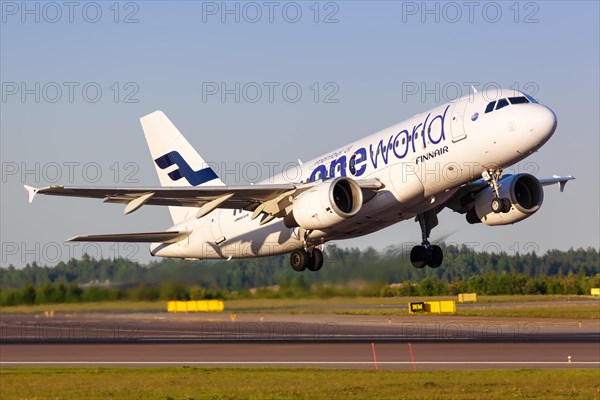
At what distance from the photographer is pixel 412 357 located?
55469 millimetres

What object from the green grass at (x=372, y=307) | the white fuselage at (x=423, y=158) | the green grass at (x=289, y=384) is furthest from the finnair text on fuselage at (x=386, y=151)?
the green grass at (x=289, y=384)

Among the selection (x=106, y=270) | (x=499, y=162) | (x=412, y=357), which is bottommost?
(x=412, y=357)

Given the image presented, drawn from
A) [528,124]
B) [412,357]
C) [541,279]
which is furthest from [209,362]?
[541,279]

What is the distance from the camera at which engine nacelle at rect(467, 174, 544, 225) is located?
39.6 m

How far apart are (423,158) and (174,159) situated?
59.9 feet

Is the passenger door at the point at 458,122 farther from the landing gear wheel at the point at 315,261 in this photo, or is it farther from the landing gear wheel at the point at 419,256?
the landing gear wheel at the point at 315,261

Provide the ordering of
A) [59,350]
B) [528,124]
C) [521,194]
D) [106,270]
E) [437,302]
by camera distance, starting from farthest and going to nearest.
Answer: [437,302] < [59,350] < [106,270] < [521,194] < [528,124]

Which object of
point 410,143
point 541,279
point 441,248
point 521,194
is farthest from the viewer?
point 541,279

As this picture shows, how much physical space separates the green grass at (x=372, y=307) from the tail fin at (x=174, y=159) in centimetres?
652

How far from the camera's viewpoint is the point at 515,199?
130ft

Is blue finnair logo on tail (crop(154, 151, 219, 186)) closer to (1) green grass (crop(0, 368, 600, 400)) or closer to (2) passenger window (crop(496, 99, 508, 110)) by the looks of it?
(1) green grass (crop(0, 368, 600, 400))

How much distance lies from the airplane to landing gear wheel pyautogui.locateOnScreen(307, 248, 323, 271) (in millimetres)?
55

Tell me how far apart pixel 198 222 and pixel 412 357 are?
1582 centimetres

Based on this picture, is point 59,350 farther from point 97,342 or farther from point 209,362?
point 209,362
